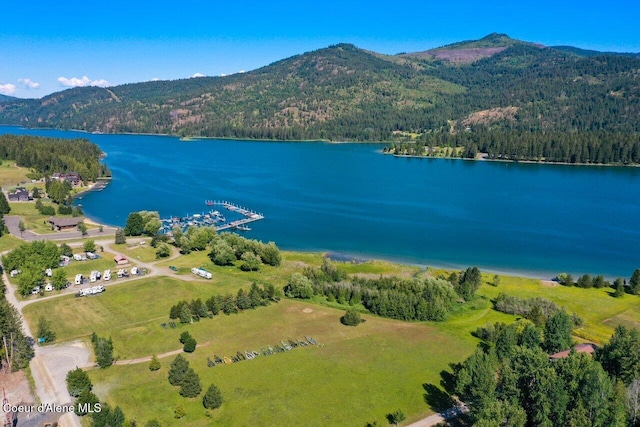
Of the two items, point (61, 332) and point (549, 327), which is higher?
point (549, 327)

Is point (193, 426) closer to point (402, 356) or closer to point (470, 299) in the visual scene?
point (402, 356)

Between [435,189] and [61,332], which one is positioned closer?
[61,332]

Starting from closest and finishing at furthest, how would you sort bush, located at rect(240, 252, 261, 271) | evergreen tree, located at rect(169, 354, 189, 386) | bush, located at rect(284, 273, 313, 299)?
evergreen tree, located at rect(169, 354, 189, 386) → bush, located at rect(284, 273, 313, 299) → bush, located at rect(240, 252, 261, 271)

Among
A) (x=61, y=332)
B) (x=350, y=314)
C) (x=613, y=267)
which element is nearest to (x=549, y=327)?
(x=350, y=314)

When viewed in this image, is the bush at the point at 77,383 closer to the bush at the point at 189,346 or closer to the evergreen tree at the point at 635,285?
the bush at the point at 189,346

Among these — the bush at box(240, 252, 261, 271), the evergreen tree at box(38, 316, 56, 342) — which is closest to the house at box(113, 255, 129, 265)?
the bush at box(240, 252, 261, 271)

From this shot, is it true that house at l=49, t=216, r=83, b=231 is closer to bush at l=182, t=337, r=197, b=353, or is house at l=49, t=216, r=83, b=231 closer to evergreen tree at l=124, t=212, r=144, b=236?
evergreen tree at l=124, t=212, r=144, b=236
